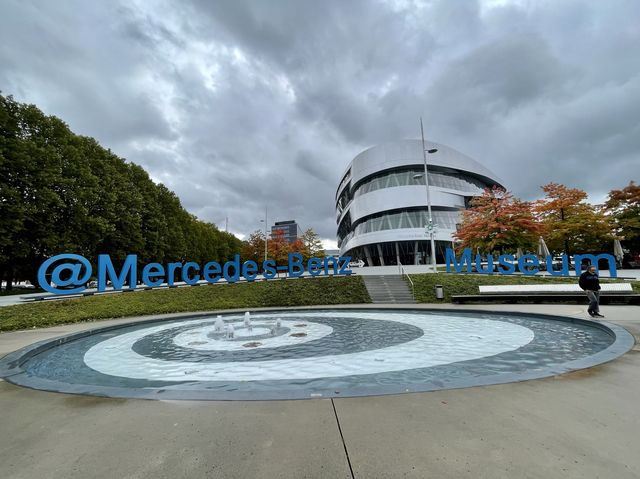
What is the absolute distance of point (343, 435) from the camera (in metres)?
3.35

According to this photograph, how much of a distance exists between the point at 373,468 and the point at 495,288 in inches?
724

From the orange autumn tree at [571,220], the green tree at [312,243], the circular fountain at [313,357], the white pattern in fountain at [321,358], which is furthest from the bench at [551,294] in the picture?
the green tree at [312,243]

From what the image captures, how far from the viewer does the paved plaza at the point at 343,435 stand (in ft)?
9.11

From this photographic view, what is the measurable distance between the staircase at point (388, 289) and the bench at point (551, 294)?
137 inches

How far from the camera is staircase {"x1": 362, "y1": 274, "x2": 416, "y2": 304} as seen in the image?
68.0 feet

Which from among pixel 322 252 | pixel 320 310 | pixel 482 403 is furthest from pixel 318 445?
pixel 322 252

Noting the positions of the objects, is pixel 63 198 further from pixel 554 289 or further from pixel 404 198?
pixel 404 198

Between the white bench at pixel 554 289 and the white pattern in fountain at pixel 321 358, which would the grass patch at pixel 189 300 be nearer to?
the white pattern in fountain at pixel 321 358

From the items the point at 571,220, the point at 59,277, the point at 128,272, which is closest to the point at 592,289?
the point at 59,277

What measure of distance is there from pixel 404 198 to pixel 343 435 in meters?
65.3

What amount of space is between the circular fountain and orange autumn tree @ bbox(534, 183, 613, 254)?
2833 centimetres

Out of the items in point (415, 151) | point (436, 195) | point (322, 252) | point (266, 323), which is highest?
point (415, 151)

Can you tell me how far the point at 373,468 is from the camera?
2744 mm

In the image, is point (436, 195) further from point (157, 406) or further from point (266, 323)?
point (157, 406)
